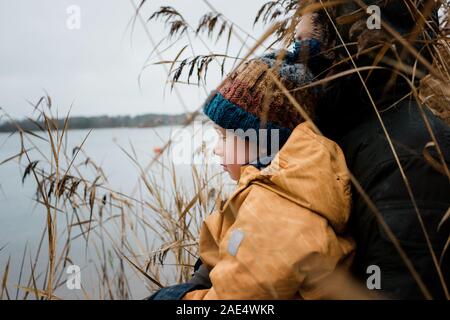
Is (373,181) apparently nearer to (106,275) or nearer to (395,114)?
(395,114)

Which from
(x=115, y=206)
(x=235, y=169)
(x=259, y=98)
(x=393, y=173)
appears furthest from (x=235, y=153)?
(x=115, y=206)

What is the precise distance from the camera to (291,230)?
0.95 metres

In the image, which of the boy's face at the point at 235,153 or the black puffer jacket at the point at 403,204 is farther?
the boy's face at the point at 235,153

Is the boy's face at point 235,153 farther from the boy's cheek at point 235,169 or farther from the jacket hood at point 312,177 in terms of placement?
the jacket hood at point 312,177

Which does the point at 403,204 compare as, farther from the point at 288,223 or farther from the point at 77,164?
the point at 77,164

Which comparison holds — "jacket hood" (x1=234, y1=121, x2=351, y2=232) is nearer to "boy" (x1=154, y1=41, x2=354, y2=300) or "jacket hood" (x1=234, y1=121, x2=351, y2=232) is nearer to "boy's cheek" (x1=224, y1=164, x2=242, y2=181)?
"boy" (x1=154, y1=41, x2=354, y2=300)

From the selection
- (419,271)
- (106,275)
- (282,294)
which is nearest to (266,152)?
(282,294)

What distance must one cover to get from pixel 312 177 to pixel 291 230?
0.16 meters

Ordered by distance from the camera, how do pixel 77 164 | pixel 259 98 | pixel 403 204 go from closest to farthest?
pixel 403 204 → pixel 259 98 → pixel 77 164

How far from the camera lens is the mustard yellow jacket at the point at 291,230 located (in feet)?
3.05

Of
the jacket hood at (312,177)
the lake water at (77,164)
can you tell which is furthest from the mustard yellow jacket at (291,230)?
the lake water at (77,164)

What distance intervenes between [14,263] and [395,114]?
2959mm

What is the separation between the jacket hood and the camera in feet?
3.22
